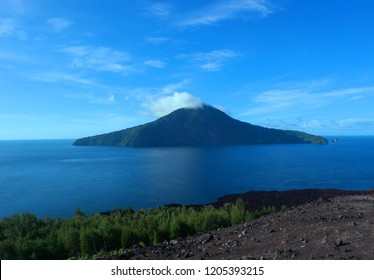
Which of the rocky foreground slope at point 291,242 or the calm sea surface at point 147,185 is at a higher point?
the rocky foreground slope at point 291,242

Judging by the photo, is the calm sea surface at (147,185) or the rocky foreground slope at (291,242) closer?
the rocky foreground slope at (291,242)

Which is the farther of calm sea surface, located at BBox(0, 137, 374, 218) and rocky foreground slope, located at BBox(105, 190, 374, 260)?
calm sea surface, located at BBox(0, 137, 374, 218)

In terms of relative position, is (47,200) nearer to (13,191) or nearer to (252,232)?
(13,191)

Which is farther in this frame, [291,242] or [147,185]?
[147,185]

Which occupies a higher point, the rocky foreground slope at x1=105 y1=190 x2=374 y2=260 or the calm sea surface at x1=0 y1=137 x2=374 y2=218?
the rocky foreground slope at x1=105 y1=190 x2=374 y2=260

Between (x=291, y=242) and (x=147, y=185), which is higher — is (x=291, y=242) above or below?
above
